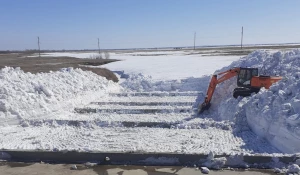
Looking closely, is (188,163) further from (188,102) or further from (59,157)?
(188,102)

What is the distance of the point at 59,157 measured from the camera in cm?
689

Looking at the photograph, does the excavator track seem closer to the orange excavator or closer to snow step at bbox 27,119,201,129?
the orange excavator

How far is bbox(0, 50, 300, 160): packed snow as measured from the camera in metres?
7.69

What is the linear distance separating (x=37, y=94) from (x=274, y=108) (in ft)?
26.2

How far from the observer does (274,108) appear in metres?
8.19

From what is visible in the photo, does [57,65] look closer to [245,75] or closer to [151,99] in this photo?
[151,99]

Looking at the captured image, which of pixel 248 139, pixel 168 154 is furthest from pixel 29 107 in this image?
pixel 248 139

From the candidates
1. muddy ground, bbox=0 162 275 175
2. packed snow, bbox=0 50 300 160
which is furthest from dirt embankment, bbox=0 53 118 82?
muddy ground, bbox=0 162 275 175

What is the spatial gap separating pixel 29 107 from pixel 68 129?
1.90 metres

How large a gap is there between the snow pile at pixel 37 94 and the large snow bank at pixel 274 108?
5636 millimetres

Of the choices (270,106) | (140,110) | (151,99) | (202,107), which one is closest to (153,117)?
(140,110)

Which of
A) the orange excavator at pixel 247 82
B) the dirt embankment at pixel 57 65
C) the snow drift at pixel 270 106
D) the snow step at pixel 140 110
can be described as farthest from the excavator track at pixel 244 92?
the dirt embankment at pixel 57 65

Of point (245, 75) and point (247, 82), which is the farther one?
point (245, 75)

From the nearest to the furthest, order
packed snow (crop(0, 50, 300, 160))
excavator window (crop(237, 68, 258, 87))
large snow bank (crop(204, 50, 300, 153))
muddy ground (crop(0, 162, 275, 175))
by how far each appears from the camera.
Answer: muddy ground (crop(0, 162, 275, 175)), large snow bank (crop(204, 50, 300, 153)), packed snow (crop(0, 50, 300, 160)), excavator window (crop(237, 68, 258, 87))
